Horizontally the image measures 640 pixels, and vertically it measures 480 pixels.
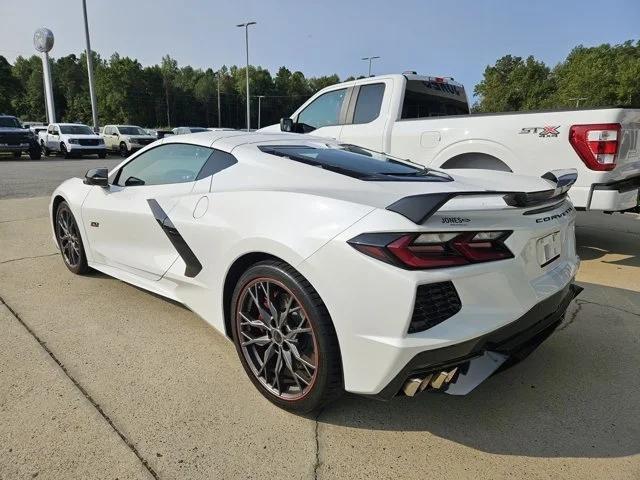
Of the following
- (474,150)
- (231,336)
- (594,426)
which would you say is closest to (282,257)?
(231,336)

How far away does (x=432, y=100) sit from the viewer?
6496 millimetres

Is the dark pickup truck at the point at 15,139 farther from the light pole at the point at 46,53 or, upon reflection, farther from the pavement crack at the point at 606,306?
the pavement crack at the point at 606,306

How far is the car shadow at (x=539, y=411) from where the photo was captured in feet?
6.93

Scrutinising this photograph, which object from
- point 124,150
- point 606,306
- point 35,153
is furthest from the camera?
point 124,150

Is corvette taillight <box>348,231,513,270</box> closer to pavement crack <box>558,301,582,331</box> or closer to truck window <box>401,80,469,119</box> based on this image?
pavement crack <box>558,301,582,331</box>

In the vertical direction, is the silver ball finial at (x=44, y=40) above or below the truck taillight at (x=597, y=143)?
above

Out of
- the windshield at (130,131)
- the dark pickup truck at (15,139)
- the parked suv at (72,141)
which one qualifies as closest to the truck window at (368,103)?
the dark pickup truck at (15,139)

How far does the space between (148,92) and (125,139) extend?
168 feet

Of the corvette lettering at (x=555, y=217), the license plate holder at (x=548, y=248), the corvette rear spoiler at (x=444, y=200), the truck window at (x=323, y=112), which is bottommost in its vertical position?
the license plate holder at (x=548, y=248)

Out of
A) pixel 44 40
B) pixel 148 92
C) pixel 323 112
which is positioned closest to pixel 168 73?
pixel 148 92

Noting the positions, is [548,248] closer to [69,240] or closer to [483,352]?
[483,352]

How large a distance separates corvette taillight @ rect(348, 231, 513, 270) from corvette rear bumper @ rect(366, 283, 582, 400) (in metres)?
0.33

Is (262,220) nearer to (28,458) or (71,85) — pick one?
(28,458)

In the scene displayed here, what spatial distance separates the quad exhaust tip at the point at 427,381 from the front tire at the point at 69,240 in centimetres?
323
